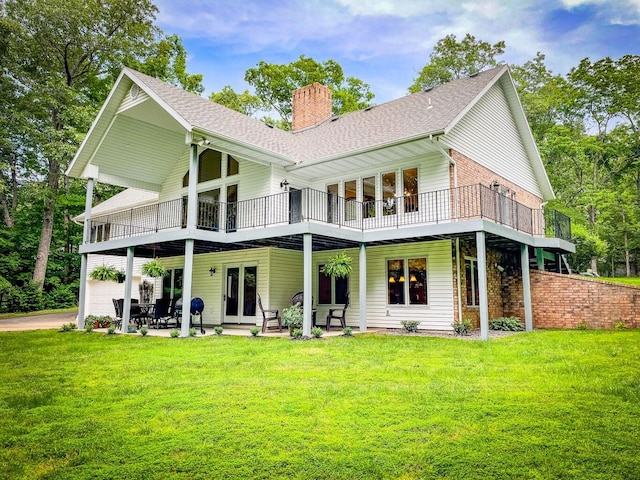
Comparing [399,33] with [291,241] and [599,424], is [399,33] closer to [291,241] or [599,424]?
[291,241]

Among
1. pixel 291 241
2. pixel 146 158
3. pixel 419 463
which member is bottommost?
pixel 419 463

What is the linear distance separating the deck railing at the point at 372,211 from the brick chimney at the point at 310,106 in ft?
21.6

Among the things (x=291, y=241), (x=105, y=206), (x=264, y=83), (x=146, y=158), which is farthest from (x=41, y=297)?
(x=264, y=83)

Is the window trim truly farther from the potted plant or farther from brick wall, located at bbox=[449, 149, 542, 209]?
the potted plant

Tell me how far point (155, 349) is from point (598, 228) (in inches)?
1128

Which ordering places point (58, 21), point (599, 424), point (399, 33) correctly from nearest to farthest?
point (599, 424) → point (399, 33) → point (58, 21)

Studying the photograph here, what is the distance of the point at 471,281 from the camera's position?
1372cm

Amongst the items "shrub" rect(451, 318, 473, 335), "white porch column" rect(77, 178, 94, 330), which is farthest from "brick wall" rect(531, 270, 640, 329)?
"white porch column" rect(77, 178, 94, 330)

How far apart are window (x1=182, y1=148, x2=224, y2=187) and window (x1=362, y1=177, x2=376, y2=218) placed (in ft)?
17.6

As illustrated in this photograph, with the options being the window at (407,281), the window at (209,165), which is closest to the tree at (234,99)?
the window at (209,165)

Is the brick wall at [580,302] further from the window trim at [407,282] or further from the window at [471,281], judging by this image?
the window trim at [407,282]

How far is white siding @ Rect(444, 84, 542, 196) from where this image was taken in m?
13.8

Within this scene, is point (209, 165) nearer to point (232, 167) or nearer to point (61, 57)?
point (232, 167)

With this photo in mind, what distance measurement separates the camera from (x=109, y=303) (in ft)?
66.0
